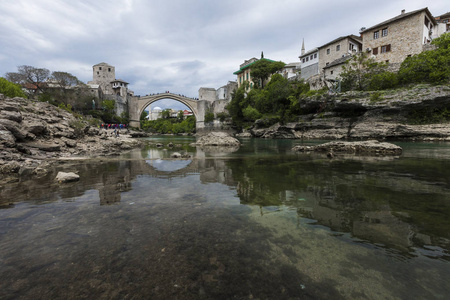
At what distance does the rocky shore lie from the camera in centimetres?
821

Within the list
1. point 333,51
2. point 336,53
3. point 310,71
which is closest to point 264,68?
point 310,71

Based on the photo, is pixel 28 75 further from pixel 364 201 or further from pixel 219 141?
pixel 364 201

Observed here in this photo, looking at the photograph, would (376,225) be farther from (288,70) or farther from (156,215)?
(288,70)

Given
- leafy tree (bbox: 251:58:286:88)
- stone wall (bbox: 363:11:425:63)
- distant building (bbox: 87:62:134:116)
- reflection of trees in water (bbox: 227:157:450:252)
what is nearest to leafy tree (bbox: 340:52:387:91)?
stone wall (bbox: 363:11:425:63)

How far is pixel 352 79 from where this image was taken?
3366 centimetres

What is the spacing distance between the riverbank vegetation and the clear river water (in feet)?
100

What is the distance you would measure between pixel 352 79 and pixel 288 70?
36.9m

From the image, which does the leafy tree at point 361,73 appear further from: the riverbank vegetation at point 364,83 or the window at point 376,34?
the window at point 376,34

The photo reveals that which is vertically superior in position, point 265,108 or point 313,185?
point 265,108

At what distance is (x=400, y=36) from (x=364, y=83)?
386 inches

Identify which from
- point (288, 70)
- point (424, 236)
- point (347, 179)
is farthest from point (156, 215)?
point (288, 70)

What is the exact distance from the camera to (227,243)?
2789 millimetres

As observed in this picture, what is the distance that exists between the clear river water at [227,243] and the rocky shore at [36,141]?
394 cm

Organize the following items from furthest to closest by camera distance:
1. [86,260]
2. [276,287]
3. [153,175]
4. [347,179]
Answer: [153,175]
[347,179]
[86,260]
[276,287]
